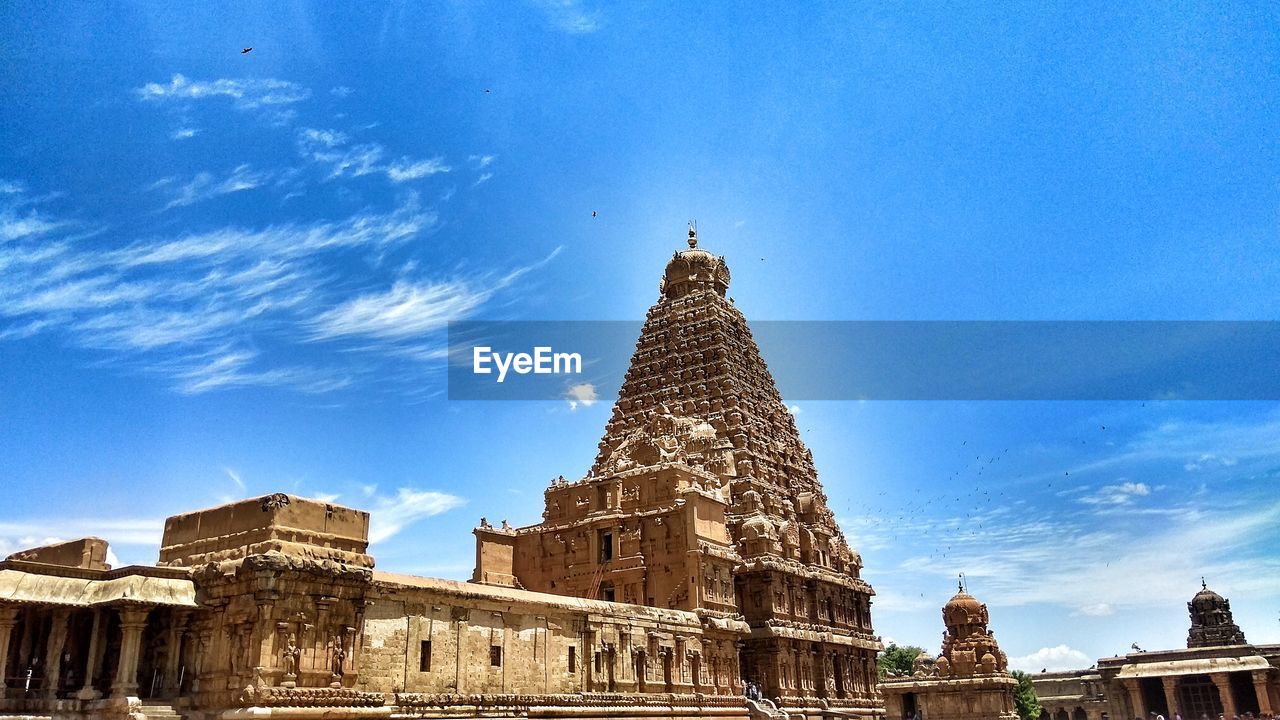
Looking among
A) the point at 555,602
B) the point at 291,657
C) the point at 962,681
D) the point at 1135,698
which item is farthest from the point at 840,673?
the point at 1135,698

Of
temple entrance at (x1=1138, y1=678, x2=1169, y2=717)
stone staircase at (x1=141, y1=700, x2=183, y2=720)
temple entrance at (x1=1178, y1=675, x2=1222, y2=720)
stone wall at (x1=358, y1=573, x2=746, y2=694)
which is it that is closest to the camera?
stone staircase at (x1=141, y1=700, x2=183, y2=720)

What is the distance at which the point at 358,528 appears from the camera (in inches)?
1142

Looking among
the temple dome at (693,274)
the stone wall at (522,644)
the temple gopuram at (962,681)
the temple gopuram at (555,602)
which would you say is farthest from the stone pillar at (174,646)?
the temple gopuram at (962,681)

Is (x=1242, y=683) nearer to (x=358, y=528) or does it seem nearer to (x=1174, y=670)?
(x=1174, y=670)

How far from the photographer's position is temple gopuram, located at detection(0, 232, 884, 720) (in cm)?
2556

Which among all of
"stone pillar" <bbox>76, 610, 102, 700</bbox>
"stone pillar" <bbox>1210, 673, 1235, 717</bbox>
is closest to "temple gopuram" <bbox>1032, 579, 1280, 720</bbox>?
"stone pillar" <bbox>1210, 673, 1235, 717</bbox>

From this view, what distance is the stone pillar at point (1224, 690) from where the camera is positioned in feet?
242

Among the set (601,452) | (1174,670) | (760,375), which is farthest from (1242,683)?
(601,452)

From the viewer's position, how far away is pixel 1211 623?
288ft

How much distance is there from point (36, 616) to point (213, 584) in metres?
4.60

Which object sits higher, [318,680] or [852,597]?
Result: [852,597]

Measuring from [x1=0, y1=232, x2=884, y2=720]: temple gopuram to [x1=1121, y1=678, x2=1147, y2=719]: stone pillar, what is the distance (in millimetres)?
32743

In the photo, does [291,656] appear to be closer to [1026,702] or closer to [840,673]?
[840,673]

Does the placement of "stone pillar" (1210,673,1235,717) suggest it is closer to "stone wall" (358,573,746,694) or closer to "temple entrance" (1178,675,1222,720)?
"temple entrance" (1178,675,1222,720)
